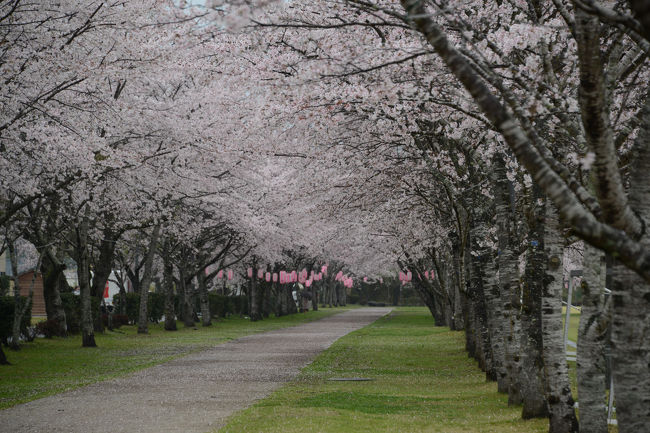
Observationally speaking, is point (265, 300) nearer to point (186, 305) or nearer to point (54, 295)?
point (186, 305)

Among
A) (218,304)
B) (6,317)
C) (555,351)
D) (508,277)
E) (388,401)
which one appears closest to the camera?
(555,351)

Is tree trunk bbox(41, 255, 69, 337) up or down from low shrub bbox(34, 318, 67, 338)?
up

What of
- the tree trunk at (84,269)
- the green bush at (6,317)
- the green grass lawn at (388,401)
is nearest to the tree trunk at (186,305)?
the tree trunk at (84,269)

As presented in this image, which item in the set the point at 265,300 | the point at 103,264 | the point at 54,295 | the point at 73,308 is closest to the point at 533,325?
the point at 54,295

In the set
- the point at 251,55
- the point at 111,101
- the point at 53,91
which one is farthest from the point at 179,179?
the point at 251,55

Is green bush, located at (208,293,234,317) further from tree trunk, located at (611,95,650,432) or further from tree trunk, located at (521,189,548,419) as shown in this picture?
tree trunk, located at (611,95,650,432)

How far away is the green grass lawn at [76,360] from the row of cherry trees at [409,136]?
1709 mm

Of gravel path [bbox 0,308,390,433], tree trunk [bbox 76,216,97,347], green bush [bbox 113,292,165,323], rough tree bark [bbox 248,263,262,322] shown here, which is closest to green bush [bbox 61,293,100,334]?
tree trunk [bbox 76,216,97,347]

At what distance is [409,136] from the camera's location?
12.7m

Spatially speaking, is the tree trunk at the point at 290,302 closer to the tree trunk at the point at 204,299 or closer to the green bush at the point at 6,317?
the tree trunk at the point at 204,299

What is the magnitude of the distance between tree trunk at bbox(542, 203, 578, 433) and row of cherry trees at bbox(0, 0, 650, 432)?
0.02 meters

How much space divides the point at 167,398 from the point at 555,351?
21.9ft

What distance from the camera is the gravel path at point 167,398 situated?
31.9ft

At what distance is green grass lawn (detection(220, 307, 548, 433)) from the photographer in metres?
9.51
